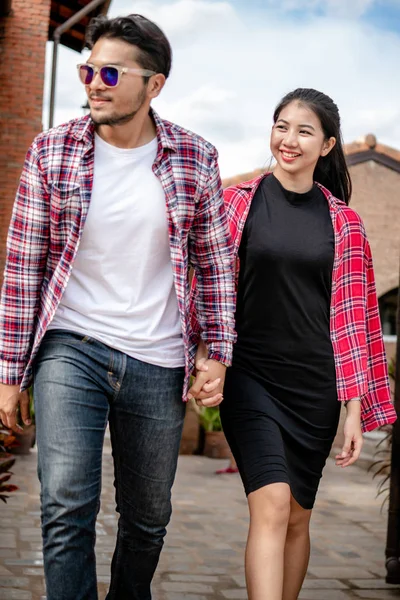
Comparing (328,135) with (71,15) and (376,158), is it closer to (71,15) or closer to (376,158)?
(71,15)

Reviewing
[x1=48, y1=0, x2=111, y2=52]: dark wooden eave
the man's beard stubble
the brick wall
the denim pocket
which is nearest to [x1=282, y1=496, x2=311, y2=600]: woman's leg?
the denim pocket

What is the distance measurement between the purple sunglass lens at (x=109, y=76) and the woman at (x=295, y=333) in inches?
33.6

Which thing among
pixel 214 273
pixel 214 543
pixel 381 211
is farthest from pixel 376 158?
pixel 214 273

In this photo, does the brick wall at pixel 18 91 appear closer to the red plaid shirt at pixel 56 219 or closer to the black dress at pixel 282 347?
the black dress at pixel 282 347

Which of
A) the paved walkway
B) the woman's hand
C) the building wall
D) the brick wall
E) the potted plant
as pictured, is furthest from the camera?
the building wall

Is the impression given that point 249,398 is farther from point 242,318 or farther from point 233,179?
point 233,179

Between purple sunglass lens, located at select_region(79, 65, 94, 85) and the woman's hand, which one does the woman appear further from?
purple sunglass lens, located at select_region(79, 65, 94, 85)

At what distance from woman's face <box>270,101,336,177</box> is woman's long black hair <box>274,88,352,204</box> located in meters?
0.03

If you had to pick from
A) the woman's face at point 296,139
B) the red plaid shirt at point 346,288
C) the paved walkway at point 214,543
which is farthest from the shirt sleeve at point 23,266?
the paved walkway at point 214,543

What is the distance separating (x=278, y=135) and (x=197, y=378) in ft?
3.47

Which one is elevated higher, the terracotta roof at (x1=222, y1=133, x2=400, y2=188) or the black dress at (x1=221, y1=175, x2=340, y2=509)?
the terracotta roof at (x1=222, y1=133, x2=400, y2=188)

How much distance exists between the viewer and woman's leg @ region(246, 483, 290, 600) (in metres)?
3.44

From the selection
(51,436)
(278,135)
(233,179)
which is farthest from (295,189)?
(233,179)

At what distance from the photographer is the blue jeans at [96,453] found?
303cm
